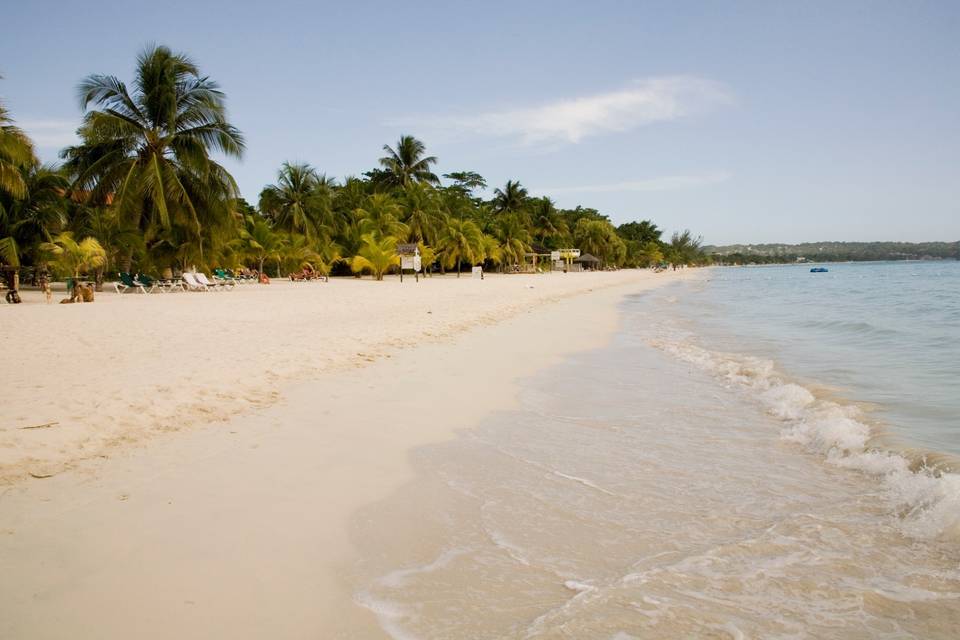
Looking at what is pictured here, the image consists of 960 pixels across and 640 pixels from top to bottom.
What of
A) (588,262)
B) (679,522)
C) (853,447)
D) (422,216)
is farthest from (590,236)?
(679,522)

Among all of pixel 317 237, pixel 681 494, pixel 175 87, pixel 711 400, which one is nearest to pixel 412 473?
pixel 681 494

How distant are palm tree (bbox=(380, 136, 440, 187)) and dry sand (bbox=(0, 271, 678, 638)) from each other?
4283 cm

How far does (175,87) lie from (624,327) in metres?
18.0

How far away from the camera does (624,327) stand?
13398 millimetres

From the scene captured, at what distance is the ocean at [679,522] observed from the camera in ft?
7.25

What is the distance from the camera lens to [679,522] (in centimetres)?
300

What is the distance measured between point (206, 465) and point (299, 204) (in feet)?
114

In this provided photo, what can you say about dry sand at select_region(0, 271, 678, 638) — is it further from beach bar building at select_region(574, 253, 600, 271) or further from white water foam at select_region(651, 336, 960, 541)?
beach bar building at select_region(574, 253, 600, 271)

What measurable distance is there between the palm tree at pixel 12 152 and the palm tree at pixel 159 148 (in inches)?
142

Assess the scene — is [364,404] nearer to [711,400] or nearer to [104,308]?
[711,400]

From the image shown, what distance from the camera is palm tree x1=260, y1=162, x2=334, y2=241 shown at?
35594 mm

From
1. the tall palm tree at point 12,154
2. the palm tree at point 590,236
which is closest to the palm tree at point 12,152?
the tall palm tree at point 12,154

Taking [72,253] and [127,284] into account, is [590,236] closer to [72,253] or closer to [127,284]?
[127,284]

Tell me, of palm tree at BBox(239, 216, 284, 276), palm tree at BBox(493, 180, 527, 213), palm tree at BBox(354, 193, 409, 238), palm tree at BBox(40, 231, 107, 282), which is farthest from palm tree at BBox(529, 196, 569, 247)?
palm tree at BBox(40, 231, 107, 282)
